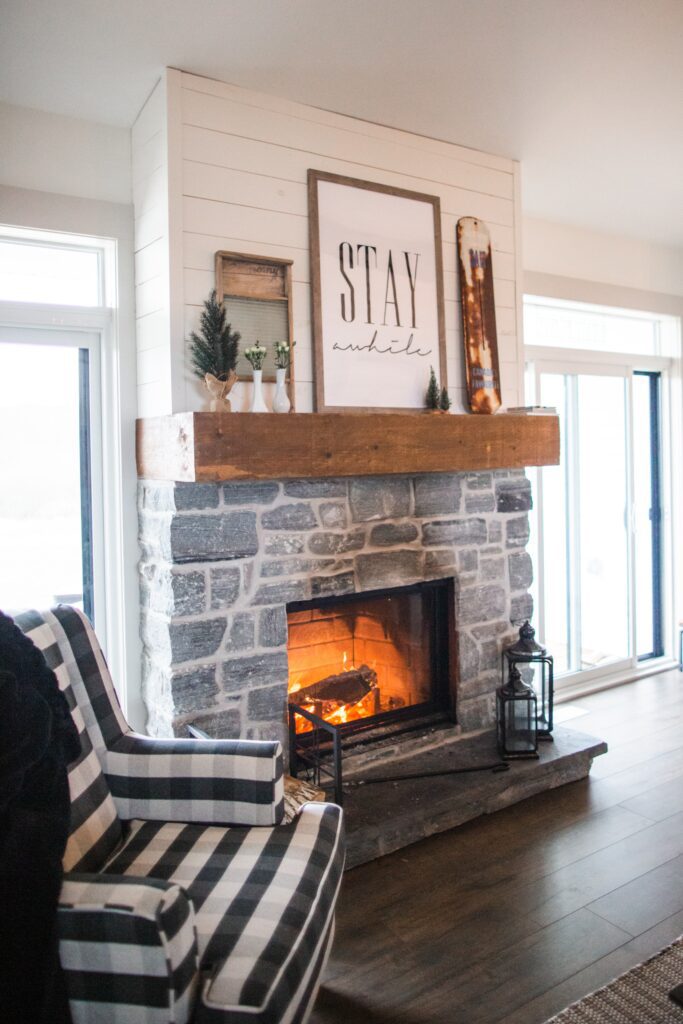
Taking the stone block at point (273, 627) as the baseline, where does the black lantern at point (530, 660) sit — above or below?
below

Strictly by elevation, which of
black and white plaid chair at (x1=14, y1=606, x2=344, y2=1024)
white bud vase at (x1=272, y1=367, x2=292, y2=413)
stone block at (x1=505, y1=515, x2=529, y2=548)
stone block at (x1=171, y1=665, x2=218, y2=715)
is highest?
white bud vase at (x1=272, y1=367, x2=292, y2=413)

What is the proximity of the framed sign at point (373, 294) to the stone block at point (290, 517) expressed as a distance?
37 cm

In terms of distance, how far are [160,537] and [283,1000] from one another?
1584 millimetres

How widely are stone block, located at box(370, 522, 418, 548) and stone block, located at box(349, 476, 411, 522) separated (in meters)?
0.04

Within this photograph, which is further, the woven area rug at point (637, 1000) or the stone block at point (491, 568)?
the stone block at point (491, 568)

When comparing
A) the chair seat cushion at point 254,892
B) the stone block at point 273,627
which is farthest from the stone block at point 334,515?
the chair seat cushion at point 254,892

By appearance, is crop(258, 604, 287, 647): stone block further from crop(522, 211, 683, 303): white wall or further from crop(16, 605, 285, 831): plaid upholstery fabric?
crop(522, 211, 683, 303): white wall

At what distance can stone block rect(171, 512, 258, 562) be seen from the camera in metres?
2.54

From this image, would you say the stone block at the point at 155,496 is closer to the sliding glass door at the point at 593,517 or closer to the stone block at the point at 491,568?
the stone block at the point at 491,568

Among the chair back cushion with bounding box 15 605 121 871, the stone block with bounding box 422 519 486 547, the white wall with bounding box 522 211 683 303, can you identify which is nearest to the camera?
the chair back cushion with bounding box 15 605 121 871

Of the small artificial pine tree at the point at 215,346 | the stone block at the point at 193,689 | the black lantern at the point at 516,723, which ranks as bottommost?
the black lantern at the point at 516,723

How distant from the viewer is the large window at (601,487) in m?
4.32

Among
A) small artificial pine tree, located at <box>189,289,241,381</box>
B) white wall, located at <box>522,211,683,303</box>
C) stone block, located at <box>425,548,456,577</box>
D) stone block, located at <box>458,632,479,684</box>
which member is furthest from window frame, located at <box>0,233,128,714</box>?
white wall, located at <box>522,211,683,303</box>

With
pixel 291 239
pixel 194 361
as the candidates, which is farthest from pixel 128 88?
pixel 194 361
